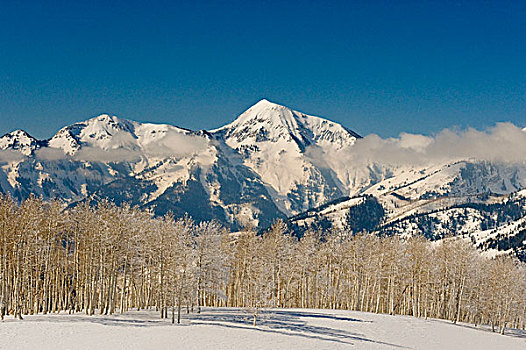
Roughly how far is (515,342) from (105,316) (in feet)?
197

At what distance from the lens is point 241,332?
57688 millimetres

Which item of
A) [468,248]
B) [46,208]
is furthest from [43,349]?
[468,248]

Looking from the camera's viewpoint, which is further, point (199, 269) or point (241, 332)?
point (199, 269)

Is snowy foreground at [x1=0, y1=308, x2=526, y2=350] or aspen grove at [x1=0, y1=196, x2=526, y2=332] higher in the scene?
aspen grove at [x1=0, y1=196, x2=526, y2=332]

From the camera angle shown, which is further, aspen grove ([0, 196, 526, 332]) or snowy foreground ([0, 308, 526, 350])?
aspen grove ([0, 196, 526, 332])

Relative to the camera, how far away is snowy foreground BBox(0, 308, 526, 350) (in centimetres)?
4762

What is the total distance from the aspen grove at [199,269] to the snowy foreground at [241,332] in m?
3.31

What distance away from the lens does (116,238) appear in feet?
206

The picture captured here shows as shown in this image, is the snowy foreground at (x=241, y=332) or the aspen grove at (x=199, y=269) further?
the aspen grove at (x=199, y=269)

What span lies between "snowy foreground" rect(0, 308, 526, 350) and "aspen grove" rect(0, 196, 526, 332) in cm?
331

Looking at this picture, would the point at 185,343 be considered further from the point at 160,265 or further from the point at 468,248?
the point at 468,248

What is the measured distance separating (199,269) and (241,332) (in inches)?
607

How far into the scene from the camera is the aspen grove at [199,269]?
62.0 meters

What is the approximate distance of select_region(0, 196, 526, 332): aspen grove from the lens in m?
62.0
